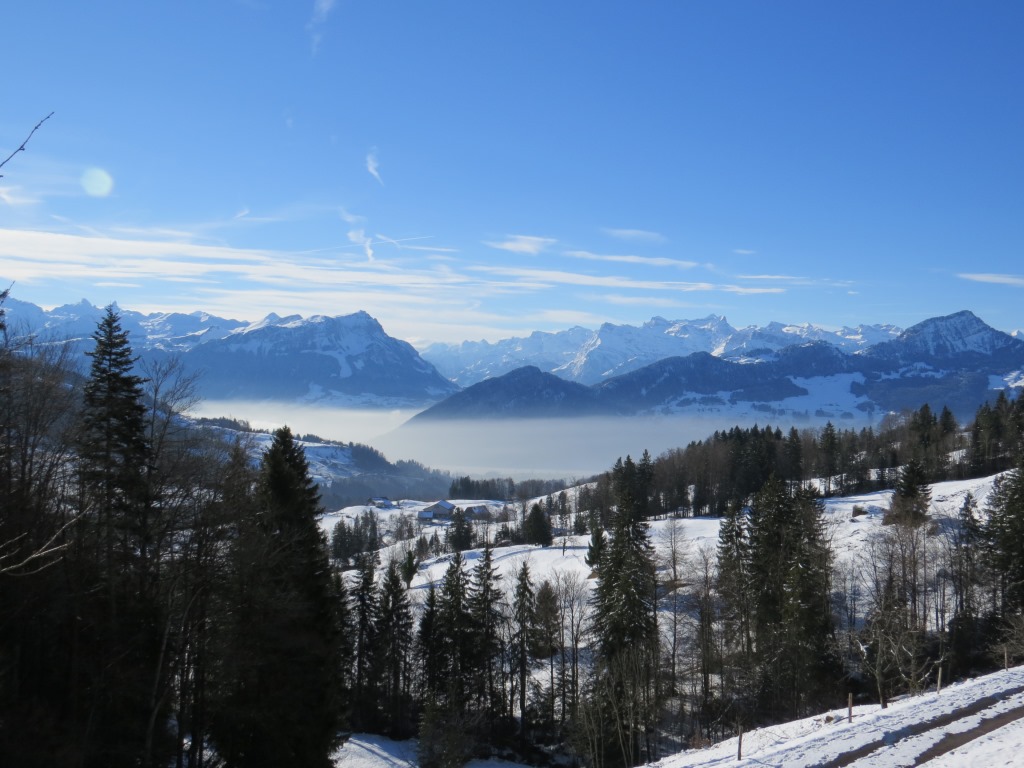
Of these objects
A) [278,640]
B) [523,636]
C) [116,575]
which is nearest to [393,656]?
[523,636]

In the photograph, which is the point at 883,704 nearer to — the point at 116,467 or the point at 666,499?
the point at 116,467

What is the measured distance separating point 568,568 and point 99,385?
60.1m

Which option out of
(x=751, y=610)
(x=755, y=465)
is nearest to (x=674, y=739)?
(x=751, y=610)

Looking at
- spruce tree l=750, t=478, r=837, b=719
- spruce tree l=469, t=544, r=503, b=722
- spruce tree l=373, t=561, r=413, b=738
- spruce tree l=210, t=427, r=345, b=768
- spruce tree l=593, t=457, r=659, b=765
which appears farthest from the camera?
spruce tree l=373, t=561, r=413, b=738

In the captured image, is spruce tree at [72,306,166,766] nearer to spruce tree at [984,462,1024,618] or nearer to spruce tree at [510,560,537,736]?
spruce tree at [510,560,537,736]

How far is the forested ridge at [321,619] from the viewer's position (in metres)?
16.0

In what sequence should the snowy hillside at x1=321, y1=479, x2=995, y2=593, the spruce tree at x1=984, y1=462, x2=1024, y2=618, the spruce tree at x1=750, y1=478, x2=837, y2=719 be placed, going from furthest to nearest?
the snowy hillside at x1=321, y1=479, x2=995, y2=593, the spruce tree at x1=984, y1=462, x2=1024, y2=618, the spruce tree at x1=750, y1=478, x2=837, y2=719

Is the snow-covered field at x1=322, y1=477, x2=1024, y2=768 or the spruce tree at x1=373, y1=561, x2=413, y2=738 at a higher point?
the snow-covered field at x1=322, y1=477, x2=1024, y2=768

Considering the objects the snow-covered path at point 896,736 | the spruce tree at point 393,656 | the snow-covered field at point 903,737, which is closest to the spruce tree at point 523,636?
the spruce tree at point 393,656

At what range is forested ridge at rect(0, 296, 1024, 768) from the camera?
1600 cm

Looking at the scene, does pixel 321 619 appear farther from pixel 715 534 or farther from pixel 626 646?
pixel 715 534

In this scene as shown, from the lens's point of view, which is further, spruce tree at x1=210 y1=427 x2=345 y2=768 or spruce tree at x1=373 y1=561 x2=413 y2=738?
spruce tree at x1=373 y1=561 x2=413 y2=738

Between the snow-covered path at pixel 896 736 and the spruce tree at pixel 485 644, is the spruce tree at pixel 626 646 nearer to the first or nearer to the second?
the spruce tree at pixel 485 644

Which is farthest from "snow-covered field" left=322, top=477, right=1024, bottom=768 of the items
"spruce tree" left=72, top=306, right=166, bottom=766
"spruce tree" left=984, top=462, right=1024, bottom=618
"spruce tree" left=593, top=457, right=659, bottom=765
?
"spruce tree" left=984, top=462, right=1024, bottom=618
